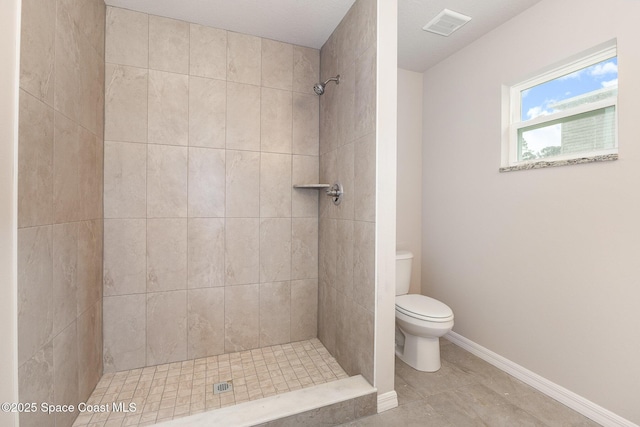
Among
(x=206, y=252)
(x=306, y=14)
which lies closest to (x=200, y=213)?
(x=206, y=252)

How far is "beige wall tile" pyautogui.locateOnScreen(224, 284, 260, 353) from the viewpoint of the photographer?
2049mm

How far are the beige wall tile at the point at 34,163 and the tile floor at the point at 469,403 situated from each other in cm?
170

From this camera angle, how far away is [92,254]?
1594 mm

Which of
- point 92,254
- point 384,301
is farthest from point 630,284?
point 92,254

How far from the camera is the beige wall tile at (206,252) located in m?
1.96

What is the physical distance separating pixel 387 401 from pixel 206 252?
1.47 meters

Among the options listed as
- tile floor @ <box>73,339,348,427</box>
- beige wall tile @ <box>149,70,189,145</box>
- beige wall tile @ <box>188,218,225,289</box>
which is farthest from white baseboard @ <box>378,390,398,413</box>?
beige wall tile @ <box>149,70,189,145</box>

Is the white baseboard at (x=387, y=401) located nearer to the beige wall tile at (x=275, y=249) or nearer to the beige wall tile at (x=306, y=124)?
the beige wall tile at (x=275, y=249)

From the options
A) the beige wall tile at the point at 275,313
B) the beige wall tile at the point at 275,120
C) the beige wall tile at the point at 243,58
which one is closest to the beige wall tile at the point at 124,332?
the beige wall tile at the point at 275,313

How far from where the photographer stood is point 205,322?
200cm

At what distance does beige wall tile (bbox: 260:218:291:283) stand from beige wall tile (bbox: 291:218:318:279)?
0.13 feet

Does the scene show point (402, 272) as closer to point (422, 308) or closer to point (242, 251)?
point (422, 308)

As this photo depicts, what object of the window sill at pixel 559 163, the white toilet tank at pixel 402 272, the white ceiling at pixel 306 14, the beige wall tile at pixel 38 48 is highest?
the white ceiling at pixel 306 14

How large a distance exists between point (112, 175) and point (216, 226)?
0.70 metres
